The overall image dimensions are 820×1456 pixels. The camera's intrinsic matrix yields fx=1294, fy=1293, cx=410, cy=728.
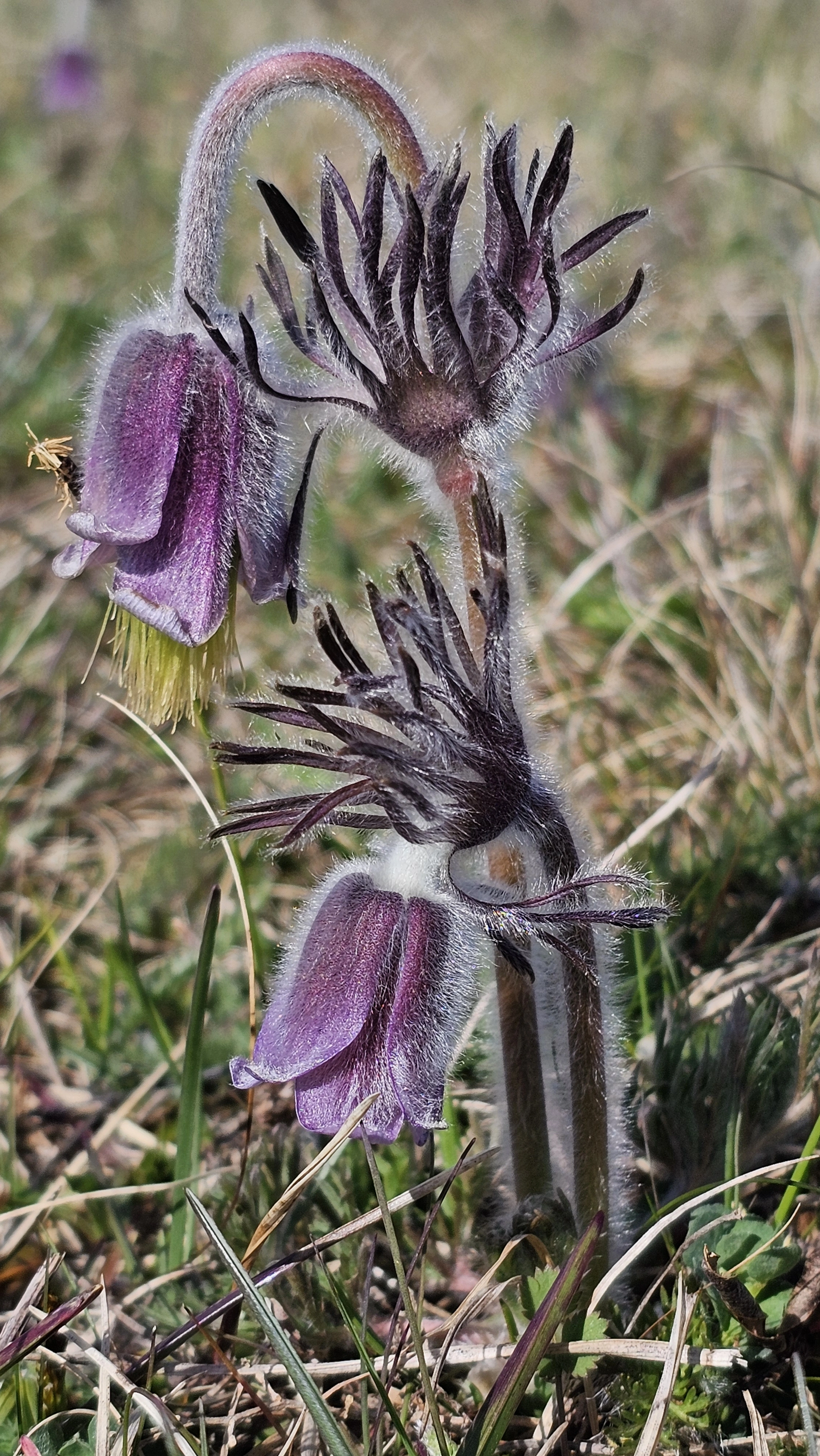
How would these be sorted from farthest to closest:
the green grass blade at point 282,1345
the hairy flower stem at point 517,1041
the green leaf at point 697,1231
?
the green leaf at point 697,1231
the hairy flower stem at point 517,1041
the green grass blade at point 282,1345

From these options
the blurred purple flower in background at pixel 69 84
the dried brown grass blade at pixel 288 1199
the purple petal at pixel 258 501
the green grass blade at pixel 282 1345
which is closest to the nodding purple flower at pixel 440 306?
the purple petal at pixel 258 501

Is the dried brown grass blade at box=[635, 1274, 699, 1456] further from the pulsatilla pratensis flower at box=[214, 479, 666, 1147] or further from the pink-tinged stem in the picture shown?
the pink-tinged stem

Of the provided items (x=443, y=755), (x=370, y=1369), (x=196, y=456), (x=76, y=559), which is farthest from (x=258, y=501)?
(x=370, y=1369)

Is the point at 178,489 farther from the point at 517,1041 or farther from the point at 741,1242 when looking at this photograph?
the point at 741,1242

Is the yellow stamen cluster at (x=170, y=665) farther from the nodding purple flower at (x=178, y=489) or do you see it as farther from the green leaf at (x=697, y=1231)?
the green leaf at (x=697, y=1231)

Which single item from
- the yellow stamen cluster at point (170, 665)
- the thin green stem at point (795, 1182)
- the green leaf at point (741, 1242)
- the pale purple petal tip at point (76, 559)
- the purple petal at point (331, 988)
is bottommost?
the green leaf at point (741, 1242)

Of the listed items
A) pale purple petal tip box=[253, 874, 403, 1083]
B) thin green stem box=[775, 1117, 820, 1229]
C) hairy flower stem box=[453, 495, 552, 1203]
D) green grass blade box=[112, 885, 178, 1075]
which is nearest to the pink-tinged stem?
hairy flower stem box=[453, 495, 552, 1203]

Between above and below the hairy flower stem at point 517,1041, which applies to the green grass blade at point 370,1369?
below
